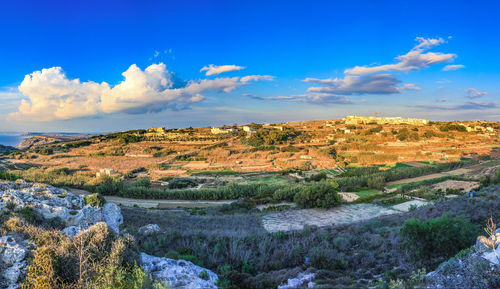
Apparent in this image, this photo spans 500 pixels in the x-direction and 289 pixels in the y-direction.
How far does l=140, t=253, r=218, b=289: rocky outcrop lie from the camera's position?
196 inches

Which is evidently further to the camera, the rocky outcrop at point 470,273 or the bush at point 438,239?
the bush at point 438,239

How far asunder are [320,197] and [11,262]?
1564cm

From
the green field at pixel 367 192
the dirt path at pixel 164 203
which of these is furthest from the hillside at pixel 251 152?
the green field at pixel 367 192

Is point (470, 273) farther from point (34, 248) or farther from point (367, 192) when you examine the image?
point (367, 192)

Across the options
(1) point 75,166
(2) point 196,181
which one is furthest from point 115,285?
(1) point 75,166

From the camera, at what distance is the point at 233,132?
254 feet

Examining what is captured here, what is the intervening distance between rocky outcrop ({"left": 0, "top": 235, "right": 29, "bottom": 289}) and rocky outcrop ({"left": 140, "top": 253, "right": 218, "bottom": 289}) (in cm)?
213

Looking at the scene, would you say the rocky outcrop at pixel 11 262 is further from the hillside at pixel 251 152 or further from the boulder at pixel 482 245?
the hillside at pixel 251 152

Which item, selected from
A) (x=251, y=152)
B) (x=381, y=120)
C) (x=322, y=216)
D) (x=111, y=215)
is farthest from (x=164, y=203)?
(x=381, y=120)

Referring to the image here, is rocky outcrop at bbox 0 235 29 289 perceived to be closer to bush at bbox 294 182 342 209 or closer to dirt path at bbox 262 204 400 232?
dirt path at bbox 262 204 400 232

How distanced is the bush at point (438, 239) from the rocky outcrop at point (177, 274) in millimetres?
5094

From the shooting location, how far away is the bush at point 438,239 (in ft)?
21.1

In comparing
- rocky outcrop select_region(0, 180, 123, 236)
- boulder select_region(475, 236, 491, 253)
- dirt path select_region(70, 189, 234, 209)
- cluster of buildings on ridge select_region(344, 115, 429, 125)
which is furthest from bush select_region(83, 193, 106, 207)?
cluster of buildings on ridge select_region(344, 115, 429, 125)

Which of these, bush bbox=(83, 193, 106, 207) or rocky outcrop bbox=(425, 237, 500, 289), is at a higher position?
rocky outcrop bbox=(425, 237, 500, 289)
